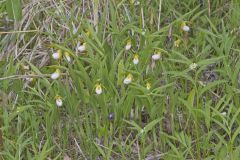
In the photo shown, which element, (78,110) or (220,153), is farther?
(78,110)

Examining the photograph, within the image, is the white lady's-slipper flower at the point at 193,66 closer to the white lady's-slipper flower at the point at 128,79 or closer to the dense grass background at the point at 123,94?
the dense grass background at the point at 123,94

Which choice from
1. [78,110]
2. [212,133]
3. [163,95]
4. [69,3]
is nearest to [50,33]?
[69,3]

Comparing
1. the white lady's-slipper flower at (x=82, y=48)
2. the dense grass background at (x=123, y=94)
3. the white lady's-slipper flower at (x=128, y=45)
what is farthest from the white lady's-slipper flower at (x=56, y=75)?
the white lady's-slipper flower at (x=128, y=45)

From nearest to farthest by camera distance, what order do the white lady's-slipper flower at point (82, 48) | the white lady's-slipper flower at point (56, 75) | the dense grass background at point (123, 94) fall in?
1. the dense grass background at point (123, 94)
2. the white lady's-slipper flower at point (56, 75)
3. the white lady's-slipper flower at point (82, 48)

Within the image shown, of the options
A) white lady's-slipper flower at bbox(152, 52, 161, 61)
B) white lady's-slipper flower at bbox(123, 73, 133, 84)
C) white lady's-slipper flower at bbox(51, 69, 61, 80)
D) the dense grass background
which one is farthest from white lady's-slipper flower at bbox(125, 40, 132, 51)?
white lady's-slipper flower at bbox(51, 69, 61, 80)

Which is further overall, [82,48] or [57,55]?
[82,48]

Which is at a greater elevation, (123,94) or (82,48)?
(82,48)

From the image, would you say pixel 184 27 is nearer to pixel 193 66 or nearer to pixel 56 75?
pixel 193 66

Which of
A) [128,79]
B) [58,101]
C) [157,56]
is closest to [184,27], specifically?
[157,56]

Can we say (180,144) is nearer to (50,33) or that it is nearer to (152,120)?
(152,120)
